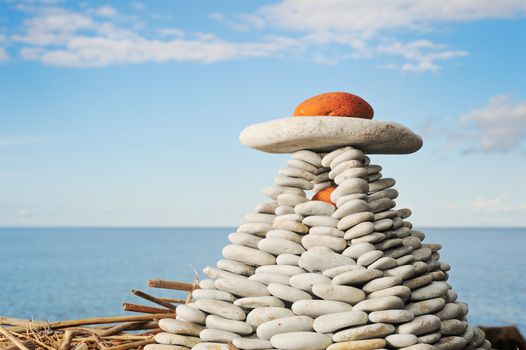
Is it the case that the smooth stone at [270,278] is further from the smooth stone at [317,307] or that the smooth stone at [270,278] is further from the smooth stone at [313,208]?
the smooth stone at [313,208]

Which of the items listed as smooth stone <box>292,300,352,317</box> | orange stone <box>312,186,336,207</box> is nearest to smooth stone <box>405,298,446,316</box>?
smooth stone <box>292,300,352,317</box>

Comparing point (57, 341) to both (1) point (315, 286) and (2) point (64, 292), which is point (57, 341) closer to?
(1) point (315, 286)

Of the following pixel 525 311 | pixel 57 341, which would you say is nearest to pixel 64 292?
pixel 525 311

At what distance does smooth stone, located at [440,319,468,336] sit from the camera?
14.2ft

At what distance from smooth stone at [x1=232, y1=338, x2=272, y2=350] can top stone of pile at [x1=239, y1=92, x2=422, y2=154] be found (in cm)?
129

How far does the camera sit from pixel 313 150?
15.5 feet

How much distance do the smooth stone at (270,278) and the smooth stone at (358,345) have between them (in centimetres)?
51

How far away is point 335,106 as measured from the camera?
4.66 m

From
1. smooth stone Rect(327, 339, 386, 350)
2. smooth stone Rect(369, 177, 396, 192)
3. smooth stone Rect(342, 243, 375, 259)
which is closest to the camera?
smooth stone Rect(327, 339, 386, 350)

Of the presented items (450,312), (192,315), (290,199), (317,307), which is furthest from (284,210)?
(450,312)

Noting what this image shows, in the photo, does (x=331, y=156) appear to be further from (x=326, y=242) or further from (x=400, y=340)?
(x=400, y=340)

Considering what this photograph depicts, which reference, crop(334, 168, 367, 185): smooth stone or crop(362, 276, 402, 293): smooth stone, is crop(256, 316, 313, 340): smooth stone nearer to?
Result: crop(362, 276, 402, 293): smooth stone

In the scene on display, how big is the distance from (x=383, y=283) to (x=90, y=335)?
2.07 m

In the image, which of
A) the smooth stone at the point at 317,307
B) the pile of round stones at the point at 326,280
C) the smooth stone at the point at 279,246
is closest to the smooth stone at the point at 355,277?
the pile of round stones at the point at 326,280
